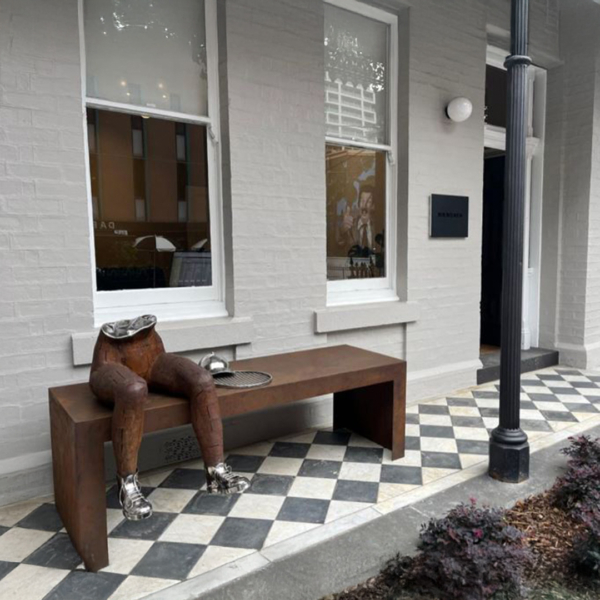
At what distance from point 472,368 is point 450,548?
3.00 meters

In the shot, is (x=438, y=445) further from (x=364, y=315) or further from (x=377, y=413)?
(x=364, y=315)

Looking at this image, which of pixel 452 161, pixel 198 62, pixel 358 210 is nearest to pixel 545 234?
pixel 452 161

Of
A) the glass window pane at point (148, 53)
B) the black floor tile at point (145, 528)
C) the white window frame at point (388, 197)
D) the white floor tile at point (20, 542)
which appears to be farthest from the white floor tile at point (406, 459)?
the glass window pane at point (148, 53)

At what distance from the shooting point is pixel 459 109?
4.12 m

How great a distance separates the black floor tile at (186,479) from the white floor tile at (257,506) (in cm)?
32

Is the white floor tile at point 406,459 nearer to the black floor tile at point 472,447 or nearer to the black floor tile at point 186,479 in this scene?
the black floor tile at point 472,447

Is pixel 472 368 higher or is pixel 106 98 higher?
pixel 106 98

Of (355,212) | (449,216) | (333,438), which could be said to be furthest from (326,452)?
(449,216)

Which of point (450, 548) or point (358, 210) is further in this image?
point (358, 210)

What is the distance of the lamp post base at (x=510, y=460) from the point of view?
273 cm

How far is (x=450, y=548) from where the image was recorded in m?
1.85

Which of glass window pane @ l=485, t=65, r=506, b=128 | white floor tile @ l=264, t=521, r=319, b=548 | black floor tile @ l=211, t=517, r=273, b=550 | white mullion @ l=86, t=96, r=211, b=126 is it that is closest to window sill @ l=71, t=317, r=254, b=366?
black floor tile @ l=211, t=517, r=273, b=550

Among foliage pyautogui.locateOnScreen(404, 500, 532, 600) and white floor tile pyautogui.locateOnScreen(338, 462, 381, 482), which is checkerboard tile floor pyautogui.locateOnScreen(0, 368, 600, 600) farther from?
foliage pyautogui.locateOnScreen(404, 500, 532, 600)

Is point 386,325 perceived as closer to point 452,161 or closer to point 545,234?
point 452,161
